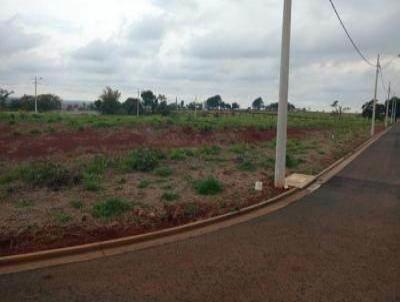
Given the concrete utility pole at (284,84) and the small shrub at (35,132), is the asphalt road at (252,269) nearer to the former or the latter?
the concrete utility pole at (284,84)

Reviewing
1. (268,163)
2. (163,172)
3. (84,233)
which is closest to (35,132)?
(163,172)

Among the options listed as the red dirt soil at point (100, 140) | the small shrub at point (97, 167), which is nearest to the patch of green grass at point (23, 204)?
the small shrub at point (97, 167)

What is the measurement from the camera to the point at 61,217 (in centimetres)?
628

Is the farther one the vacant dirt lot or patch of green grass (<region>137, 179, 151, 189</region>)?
patch of green grass (<region>137, 179, 151, 189</region>)

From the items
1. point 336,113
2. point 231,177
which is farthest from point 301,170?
Result: point 336,113

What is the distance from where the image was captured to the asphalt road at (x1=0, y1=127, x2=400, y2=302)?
410cm

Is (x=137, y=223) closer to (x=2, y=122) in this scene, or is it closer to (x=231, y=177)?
(x=231, y=177)

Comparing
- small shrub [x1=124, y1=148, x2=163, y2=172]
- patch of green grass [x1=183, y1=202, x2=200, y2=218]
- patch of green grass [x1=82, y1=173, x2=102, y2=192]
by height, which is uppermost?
small shrub [x1=124, y1=148, x2=163, y2=172]

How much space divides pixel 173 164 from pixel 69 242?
7082 millimetres

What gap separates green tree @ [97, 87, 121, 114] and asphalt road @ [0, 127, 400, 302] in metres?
66.6

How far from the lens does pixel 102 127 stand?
1024 inches

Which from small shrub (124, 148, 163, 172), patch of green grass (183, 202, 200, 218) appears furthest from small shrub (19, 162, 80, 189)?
patch of green grass (183, 202, 200, 218)

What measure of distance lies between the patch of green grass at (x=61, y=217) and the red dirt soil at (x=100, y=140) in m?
8.46

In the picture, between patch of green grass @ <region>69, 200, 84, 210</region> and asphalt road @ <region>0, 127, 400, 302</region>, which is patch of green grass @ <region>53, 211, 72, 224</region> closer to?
patch of green grass @ <region>69, 200, 84, 210</region>
